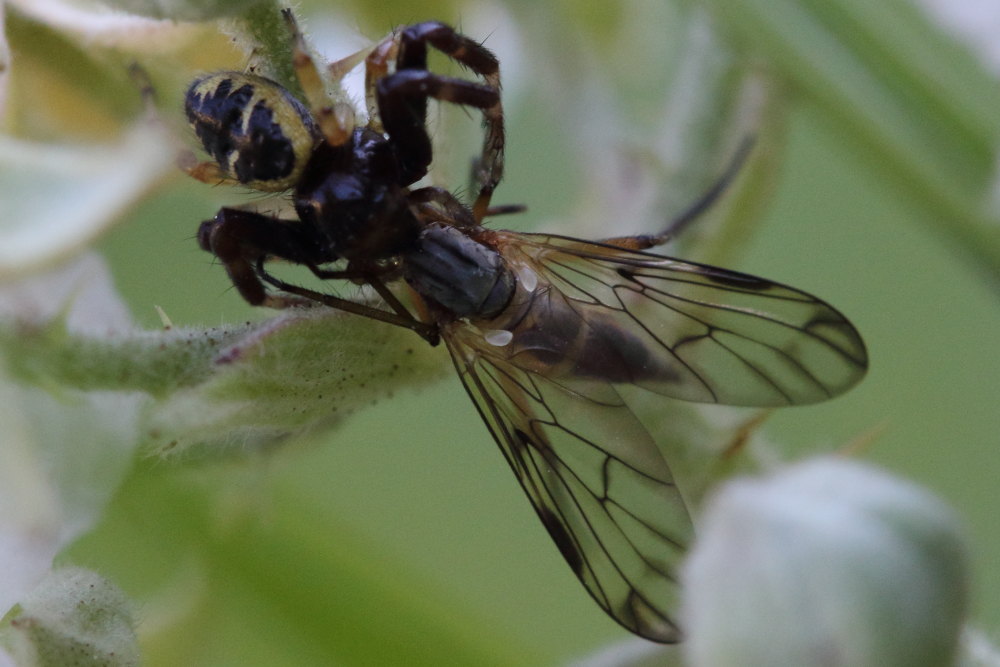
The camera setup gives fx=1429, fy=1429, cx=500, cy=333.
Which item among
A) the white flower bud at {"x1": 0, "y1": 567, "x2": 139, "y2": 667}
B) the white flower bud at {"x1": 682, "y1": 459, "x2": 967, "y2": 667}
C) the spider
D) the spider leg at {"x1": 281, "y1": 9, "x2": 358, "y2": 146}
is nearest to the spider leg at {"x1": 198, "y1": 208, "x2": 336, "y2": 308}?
the spider

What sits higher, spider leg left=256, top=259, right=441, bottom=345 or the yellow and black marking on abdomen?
the yellow and black marking on abdomen

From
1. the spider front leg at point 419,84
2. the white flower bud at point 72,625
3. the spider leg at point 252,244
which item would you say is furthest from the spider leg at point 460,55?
the white flower bud at point 72,625

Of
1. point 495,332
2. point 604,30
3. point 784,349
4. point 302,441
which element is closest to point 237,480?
point 302,441

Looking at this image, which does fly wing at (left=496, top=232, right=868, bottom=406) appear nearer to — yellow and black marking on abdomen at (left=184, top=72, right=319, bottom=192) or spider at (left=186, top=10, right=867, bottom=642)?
spider at (left=186, top=10, right=867, bottom=642)

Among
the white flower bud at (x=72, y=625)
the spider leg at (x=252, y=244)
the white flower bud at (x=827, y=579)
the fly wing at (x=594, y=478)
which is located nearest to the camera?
the white flower bud at (x=827, y=579)

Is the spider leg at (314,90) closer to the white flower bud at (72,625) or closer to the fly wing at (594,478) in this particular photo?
the fly wing at (594,478)

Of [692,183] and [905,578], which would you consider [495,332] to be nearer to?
[692,183]
